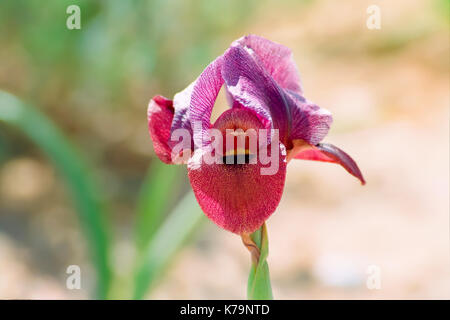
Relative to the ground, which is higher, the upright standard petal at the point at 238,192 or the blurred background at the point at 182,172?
the blurred background at the point at 182,172

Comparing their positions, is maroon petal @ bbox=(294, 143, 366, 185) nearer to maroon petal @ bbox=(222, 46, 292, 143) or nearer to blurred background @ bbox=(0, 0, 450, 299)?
maroon petal @ bbox=(222, 46, 292, 143)

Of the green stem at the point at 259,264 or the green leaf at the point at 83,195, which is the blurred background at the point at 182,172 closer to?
the green leaf at the point at 83,195

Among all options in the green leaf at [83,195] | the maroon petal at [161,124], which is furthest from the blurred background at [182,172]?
the maroon petal at [161,124]

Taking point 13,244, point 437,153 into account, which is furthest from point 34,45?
point 437,153

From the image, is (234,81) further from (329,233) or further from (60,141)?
(329,233)

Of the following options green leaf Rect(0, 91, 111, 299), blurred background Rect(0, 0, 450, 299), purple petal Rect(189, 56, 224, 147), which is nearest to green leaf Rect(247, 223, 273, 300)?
purple petal Rect(189, 56, 224, 147)

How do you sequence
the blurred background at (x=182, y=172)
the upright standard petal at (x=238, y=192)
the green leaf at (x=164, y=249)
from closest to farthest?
the upright standard petal at (x=238, y=192) → the green leaf at (x=164, y=249) → the blurred background at (x=182, y=172)
